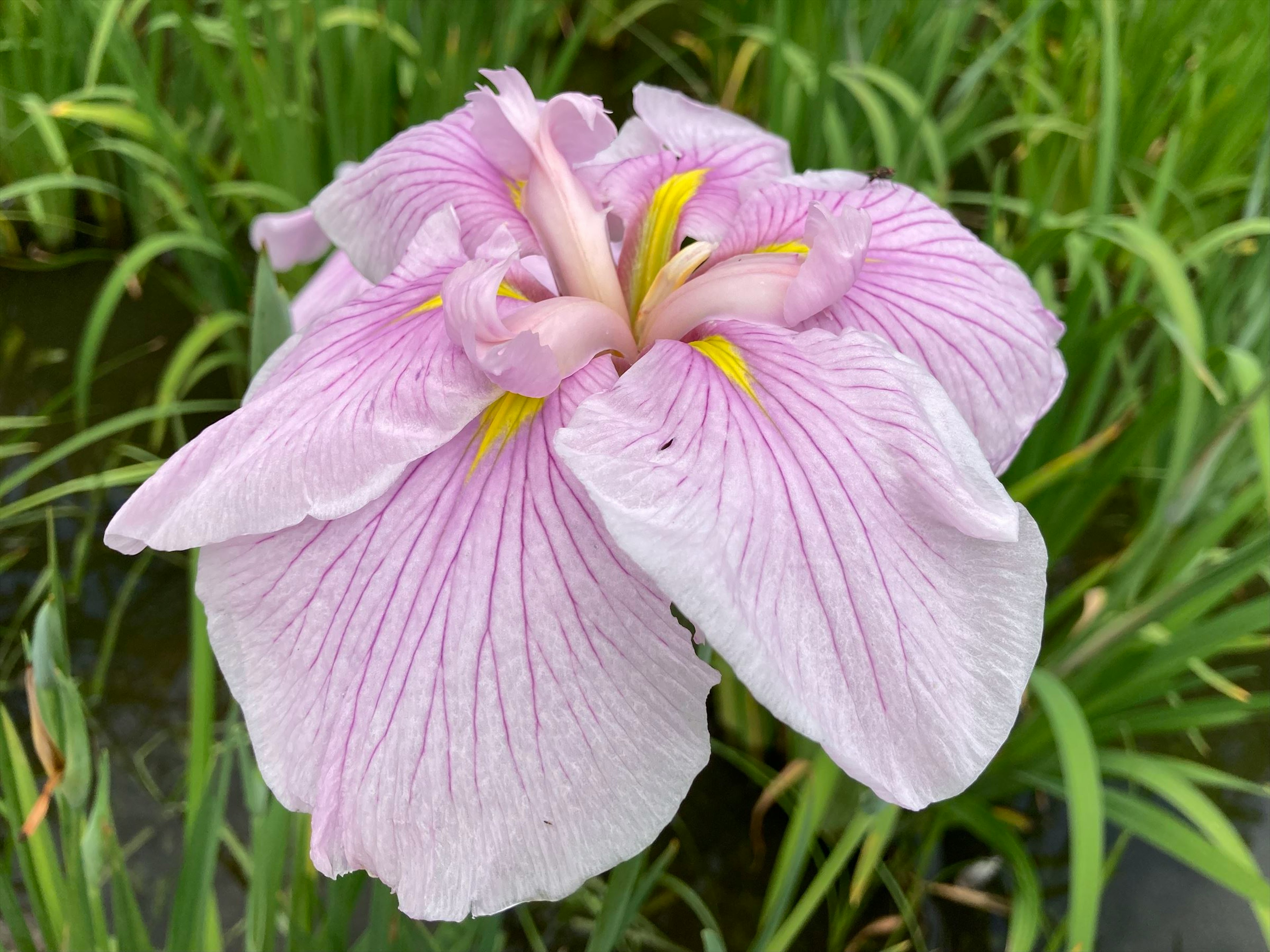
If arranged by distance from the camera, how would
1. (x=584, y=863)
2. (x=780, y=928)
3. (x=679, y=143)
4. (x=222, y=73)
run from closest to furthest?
(x=584, y=863) → (x=679, y=143) → (x=780, y=928) → (x=222, y=73)

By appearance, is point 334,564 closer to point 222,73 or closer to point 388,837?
point 388,837

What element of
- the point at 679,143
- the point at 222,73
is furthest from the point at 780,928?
the point at 222,73

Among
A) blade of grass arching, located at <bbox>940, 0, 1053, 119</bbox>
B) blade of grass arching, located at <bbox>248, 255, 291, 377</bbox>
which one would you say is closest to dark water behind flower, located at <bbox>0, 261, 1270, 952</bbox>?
blade of grass arching, located at <bbox>248, 255, 291, 377</bbox>

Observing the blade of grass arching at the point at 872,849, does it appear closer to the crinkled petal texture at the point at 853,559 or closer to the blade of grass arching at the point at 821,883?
the blade of grass arching at the point at 821,883

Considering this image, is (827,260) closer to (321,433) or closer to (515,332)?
(515,332)

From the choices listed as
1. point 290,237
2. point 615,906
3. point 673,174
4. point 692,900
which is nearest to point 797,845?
point 615,906

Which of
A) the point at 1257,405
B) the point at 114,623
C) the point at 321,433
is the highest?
the point at 321,433

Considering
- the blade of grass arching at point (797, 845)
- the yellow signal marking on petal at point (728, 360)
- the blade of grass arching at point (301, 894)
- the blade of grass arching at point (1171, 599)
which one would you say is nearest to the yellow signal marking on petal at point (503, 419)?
the yellow signal marking on petal at point (728, 360)
